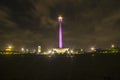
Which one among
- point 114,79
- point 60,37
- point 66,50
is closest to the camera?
point 114,79

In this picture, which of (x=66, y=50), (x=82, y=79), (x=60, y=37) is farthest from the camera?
(x=66, y=50)

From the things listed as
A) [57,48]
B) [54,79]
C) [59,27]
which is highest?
[59,27]

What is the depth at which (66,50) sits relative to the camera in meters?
190

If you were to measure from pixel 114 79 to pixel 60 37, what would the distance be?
158139mm

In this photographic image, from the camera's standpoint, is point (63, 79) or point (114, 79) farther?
point (63, 79)

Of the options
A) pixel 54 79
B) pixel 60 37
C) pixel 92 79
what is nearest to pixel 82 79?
pixel 92 79

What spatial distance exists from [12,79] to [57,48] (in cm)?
16511

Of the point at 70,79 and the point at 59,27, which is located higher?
the point at 59,27

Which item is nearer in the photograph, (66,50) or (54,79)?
(54,79)

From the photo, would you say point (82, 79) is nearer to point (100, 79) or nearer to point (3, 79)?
point (100, 79)

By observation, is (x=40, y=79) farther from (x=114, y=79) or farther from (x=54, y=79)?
(x=114, y=79)

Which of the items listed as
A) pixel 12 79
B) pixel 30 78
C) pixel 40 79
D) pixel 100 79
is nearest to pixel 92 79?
pixel 100 79

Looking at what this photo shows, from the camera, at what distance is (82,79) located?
740 inches

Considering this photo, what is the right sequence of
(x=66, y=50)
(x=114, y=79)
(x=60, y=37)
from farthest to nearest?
(x=66, y=50)
(x=60, y=37)
(x=114, y=79)
